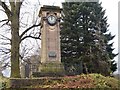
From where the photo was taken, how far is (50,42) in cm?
1883

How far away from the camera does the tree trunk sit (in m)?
18.6

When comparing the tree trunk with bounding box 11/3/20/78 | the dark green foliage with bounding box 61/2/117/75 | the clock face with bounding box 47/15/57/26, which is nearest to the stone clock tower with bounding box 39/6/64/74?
the clock face with bounding box 47/15/57/26

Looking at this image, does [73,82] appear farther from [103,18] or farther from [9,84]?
[103,18]

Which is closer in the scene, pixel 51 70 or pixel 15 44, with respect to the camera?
pixel 51 70

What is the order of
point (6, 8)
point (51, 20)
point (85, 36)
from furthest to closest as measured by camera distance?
point (85, 36) → point (6, 8) → point (51, 20)

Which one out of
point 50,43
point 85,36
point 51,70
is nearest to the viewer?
point 51,70

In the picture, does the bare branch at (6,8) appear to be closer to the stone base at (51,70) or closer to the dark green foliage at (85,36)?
the stone base at (51,70)

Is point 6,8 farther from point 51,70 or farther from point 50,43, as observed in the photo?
point 51,70

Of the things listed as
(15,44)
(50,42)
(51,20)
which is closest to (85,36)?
(51,20)

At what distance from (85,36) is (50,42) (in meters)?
9.71

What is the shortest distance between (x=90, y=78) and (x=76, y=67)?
5002 millimetres

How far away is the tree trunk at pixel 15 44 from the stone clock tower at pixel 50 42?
5.31ft

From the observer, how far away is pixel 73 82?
14.9 metres

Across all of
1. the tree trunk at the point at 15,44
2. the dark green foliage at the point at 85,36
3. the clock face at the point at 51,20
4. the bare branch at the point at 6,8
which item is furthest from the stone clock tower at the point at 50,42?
the dark green foliage at the point at 85,36
